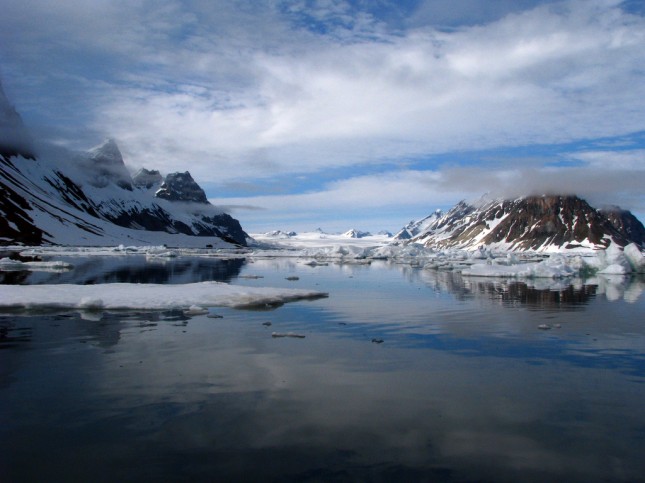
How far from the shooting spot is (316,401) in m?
9.92

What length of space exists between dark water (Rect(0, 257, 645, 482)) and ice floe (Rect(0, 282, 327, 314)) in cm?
205

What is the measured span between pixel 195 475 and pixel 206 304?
15.6 m

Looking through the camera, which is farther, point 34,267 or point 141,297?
point 34,267

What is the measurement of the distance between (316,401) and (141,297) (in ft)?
49.0

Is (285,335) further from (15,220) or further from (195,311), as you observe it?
(15,220)

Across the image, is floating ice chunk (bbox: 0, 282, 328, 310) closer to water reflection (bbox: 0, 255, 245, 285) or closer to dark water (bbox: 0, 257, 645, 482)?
dark water (bbox: 0, 257, 645, 482)

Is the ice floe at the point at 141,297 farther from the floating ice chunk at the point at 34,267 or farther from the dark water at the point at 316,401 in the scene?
the floating ice chunk at the point at 34,267

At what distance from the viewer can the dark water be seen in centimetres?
721

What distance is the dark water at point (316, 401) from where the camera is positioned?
7.21 metres

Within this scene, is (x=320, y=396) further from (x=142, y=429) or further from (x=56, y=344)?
(x=56, y=344)

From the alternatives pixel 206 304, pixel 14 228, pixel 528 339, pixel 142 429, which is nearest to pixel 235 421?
pixel 142 429

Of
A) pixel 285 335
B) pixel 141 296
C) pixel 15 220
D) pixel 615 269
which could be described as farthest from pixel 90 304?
pixel 15 220

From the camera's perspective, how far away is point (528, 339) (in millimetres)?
16172

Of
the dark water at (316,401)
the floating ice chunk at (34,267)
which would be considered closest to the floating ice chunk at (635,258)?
the dark water at (316,401)
